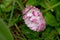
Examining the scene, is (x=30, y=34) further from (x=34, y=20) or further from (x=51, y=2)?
(x=51, y=2)

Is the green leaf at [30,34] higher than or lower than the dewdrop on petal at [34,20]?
lower

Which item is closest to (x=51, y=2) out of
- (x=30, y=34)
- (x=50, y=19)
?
(x=50, y=19)

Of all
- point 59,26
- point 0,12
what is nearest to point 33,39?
point 59,26

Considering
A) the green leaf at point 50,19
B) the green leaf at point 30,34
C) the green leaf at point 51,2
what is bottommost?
the green leaf at point 30,34

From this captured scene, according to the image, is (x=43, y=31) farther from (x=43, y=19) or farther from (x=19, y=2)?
(x=19, y=2)

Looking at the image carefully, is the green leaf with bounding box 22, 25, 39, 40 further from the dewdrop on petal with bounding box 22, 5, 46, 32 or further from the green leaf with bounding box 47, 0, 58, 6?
the green leaf with bounding box 47, 0, 58, 6

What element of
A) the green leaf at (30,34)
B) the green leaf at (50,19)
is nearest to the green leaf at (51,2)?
the green leaf at (50,19)

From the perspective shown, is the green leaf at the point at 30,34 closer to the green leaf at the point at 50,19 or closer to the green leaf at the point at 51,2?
the green leaf at the point at 50,19
